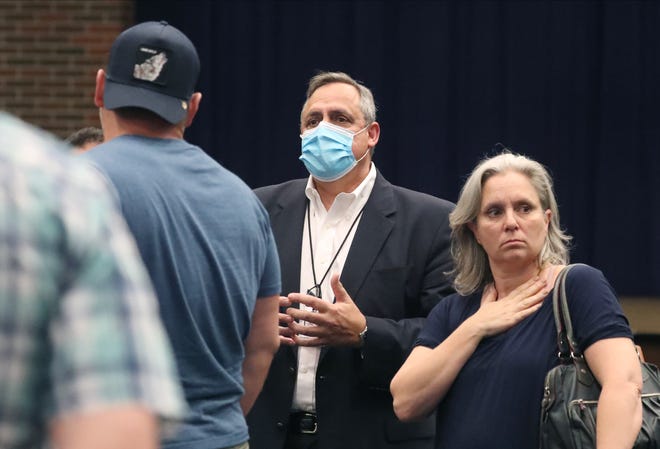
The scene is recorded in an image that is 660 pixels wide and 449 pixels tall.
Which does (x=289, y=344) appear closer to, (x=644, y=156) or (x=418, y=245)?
(x=418, y=245)

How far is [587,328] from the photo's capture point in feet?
10.4

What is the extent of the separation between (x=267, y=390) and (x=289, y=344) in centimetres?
20

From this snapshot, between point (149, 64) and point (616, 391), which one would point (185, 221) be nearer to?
point (149, 64)

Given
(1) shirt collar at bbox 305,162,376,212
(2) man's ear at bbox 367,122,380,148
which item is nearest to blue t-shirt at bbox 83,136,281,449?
(1) shirt collar at bbox 305,162,376,212

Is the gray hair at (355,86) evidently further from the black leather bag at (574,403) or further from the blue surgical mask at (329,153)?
the black leather bag at (574,403)

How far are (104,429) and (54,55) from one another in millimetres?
7494

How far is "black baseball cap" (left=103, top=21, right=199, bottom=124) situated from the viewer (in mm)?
2709

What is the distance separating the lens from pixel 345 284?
408 cm

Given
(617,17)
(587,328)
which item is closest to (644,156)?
(617,17)

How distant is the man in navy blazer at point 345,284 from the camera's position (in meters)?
3.90

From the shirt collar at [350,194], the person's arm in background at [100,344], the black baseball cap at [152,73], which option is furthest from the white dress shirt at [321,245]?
the person's arm in background at [100,344]

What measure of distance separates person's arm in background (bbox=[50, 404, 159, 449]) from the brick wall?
24.0 feet

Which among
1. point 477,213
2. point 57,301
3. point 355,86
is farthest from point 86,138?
point 57,301

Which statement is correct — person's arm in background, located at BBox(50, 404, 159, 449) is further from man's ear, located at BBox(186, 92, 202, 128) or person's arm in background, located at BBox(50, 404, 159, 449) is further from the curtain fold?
the curtain fold
